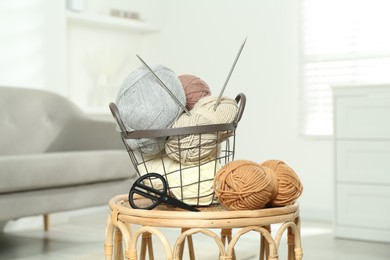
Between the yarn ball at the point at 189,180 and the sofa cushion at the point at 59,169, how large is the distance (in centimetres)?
134

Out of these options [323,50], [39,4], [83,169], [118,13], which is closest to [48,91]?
[39,4]

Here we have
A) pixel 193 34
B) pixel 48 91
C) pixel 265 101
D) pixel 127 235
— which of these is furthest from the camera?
pixel 193 34

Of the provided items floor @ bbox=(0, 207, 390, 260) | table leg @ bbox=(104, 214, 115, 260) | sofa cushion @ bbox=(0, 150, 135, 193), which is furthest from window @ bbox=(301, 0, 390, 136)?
table leg @ bbox=(104, 214, 115, 260)

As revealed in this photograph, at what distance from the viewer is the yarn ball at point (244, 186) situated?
117 centimetres

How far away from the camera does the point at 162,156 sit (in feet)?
4.24

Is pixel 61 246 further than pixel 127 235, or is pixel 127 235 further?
pixel 61 246

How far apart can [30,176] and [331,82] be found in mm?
2087

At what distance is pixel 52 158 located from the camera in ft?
8.65

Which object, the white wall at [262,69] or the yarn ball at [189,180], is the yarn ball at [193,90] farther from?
the white wall at [262,69]

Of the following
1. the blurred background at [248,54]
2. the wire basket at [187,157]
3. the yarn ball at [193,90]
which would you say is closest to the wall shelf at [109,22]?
the blurred background at [248,54]

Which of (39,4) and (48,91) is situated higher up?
(39,4)

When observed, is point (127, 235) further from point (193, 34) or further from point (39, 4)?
point (193, 34)

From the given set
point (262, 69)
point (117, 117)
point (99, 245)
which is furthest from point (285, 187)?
point (262, 69)

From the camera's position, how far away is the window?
372cm
